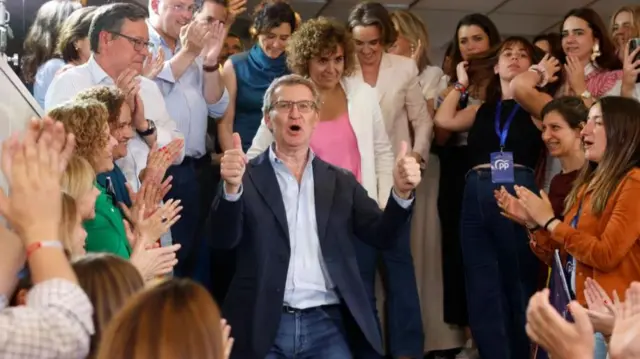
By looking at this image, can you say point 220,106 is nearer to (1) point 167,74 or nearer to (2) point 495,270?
(1) point 167,74

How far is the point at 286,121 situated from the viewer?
2594 mm

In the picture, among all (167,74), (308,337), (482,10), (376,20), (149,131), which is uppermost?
(482,10)

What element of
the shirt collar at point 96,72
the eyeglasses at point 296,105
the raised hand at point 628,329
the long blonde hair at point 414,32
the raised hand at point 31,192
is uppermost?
the long blonde hair at point 414,32

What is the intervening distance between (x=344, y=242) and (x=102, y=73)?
97 centimetres

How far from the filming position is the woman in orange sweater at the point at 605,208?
8.18 ft

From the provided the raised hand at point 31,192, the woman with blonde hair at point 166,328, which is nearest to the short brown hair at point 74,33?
the raised hand at point 31,192

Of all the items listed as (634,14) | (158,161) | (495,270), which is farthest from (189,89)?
(634,14)

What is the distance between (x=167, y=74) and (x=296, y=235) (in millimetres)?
956

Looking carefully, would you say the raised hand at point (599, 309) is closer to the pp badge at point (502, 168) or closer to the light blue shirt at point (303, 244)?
the light blue shirt at point (303, 244)

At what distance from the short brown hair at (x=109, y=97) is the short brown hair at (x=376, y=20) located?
127 cm

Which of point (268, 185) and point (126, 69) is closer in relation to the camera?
point (268, 185)

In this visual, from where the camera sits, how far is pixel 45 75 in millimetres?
2951

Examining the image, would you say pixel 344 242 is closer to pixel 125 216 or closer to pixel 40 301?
pixel 125 216

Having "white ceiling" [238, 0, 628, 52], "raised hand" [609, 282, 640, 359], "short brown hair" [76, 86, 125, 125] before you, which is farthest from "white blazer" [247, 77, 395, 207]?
"white ceiling" [238, 0, 628, 52]
